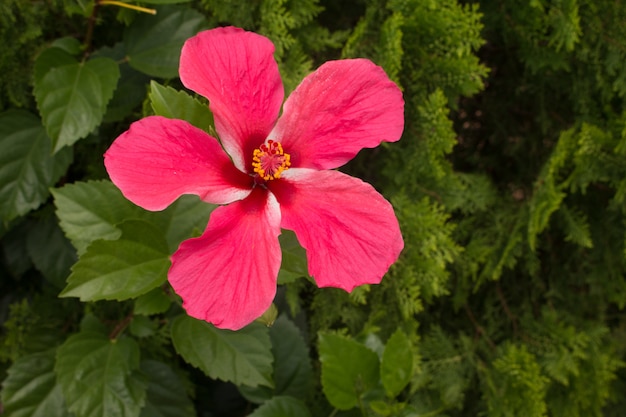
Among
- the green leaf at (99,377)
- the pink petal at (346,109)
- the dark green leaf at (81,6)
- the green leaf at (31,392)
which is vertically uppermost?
the pink petal at (346,109)

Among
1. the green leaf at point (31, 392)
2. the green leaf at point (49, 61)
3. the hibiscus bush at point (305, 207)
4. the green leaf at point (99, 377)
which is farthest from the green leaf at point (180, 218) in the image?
the green leaf at point (31, 392)

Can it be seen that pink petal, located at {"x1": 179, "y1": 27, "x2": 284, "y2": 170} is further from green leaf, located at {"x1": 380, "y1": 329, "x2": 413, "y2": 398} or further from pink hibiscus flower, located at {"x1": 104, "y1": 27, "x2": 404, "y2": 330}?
green leaf, located at {"x1": 380, "y1": 329, "x2": 413, "y2": 398}

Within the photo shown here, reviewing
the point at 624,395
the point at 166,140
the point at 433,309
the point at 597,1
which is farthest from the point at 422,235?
the point at 624,395

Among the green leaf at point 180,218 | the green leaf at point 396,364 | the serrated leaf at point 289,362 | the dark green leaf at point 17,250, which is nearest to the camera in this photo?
the green leaf at point 180,218

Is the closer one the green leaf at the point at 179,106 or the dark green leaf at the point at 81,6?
the green leaf at the point at 179,106

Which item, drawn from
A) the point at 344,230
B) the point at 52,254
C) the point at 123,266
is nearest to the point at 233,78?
the point at 344,230

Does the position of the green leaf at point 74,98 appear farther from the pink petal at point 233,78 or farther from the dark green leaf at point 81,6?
the pink petal at point 233,78

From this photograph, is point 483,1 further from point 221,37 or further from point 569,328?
point 221,37
